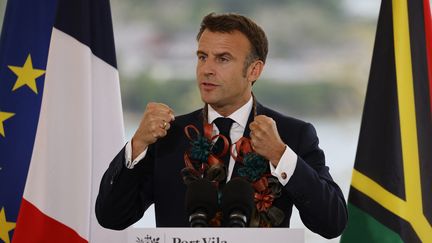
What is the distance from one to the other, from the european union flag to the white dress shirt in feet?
3.88

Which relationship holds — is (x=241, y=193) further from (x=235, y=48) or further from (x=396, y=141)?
(x=396, y=141)

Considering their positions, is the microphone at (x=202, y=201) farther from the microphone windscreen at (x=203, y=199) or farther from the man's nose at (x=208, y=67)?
the man's nose at (x=208, y=67)

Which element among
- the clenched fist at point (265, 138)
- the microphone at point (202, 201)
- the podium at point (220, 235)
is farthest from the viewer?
the clenched fist at point (265, 138)

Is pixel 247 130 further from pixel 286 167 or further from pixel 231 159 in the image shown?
pixel 286 167

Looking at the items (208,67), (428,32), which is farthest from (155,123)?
(428,32)

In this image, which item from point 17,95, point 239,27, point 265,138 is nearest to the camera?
point 265,138

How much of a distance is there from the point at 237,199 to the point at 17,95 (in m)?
1.89

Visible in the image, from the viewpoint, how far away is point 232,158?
2.43m

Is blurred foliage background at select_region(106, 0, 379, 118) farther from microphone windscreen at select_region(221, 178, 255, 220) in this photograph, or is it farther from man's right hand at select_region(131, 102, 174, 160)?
microphone windscreen at select_region(221, 178, 255, 220)

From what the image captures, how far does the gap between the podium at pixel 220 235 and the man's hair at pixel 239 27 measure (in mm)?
929

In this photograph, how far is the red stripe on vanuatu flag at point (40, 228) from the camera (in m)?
3.12

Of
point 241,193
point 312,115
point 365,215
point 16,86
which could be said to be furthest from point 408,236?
point 16,86

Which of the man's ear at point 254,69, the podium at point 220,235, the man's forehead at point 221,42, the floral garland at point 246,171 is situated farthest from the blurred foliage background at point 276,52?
the podium at point 220,235

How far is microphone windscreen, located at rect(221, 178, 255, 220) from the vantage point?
1790 mm
